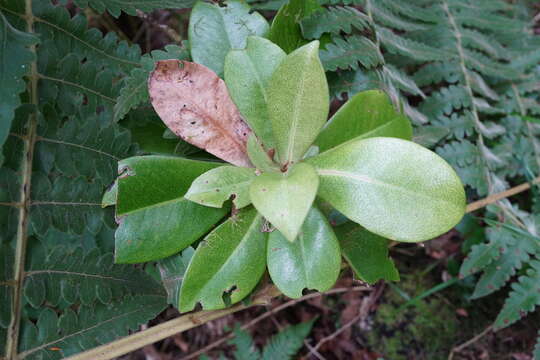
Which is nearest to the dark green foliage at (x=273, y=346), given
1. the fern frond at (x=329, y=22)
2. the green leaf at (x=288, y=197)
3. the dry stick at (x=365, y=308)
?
the dry stick at (x=365, y=308)

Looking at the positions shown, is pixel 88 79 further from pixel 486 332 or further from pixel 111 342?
pixel 486 332

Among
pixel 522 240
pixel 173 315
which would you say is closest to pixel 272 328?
pixel 173 315

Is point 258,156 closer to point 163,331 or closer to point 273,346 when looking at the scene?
point 163,331

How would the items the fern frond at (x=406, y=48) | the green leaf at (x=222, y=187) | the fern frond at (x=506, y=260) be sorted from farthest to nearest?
the fern frond at (x=506, y=260) < the fern frond at (x=406, y=48) < the green leaf at (x=222, y=187)

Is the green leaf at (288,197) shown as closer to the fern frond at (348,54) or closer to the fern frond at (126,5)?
the fern frond at (348,54)

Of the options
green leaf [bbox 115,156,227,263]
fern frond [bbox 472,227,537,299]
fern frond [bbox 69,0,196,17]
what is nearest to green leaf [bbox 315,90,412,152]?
green leaf [bbox 115,156,227,263]

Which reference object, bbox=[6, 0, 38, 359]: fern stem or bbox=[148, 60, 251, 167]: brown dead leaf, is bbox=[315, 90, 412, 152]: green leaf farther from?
bbox=[6, 0, 38, 359]: fern stem
